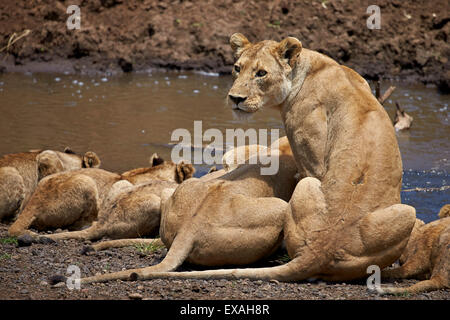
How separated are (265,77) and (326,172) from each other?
1.14 meters

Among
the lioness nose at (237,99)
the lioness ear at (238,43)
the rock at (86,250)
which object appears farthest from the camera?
the rock at (86,250)

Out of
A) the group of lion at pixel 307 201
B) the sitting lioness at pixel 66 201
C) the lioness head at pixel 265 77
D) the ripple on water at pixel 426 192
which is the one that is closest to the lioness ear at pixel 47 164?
the sitting lioness at pixel 66 201

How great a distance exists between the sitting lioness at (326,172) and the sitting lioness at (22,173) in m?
2.97

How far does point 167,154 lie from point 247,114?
7834 mm

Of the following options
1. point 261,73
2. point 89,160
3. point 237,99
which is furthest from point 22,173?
point 261,73

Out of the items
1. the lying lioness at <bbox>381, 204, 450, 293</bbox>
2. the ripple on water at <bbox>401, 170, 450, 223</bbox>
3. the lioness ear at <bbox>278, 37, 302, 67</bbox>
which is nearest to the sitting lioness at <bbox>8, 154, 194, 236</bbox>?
the lioness ear at <bbox>278, 37, 302, 67</bbox>

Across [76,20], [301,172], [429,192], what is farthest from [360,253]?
[76,20]

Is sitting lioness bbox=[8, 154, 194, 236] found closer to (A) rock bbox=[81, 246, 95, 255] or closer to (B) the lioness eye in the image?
(A) rock bbox=[81, 246, 95, 255]

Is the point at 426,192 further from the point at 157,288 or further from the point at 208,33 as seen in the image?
the point at 208,33

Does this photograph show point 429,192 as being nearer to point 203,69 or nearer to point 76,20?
point 203,69

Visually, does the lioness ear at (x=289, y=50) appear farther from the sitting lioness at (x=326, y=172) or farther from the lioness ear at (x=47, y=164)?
the lioness ear at (x=47, y=164)

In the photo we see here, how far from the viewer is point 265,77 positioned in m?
7.04

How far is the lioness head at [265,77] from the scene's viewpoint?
6.98 metres

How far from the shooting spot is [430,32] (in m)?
24.7
